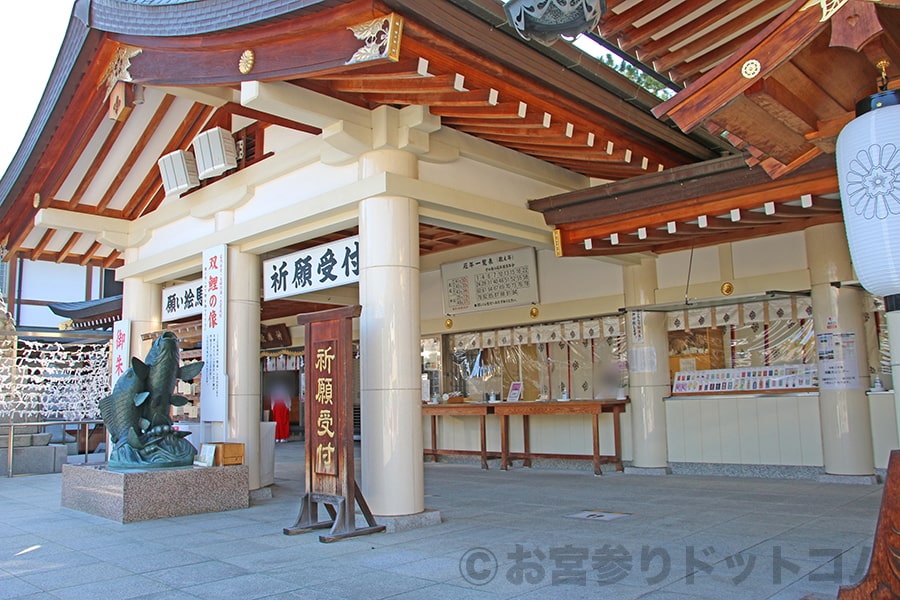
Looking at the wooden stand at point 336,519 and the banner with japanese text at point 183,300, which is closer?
the wooden stand at point 336,519

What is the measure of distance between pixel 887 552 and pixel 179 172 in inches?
335

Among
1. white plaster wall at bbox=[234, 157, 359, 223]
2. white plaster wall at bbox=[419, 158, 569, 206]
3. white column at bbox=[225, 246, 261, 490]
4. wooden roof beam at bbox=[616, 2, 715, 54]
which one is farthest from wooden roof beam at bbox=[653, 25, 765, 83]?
white column at bbox=[225, 246, 261, 490]

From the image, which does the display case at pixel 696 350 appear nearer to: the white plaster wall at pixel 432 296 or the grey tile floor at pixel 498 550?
the grey tile floor at pixel 498 550

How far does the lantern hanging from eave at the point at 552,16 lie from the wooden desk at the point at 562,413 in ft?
20.9

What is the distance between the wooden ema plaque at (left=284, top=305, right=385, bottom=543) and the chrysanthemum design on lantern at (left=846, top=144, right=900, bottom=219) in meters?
3.76

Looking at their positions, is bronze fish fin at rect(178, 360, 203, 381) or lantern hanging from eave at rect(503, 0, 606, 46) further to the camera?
bronze fish fin at rect(178, 360, 203, 381)

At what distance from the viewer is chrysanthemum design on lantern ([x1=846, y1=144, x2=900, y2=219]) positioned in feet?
11.3

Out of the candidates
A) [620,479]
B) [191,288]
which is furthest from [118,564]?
[620,479]

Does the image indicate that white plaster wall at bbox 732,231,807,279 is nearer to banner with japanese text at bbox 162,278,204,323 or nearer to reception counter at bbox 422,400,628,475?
reception counter at bbox 422,400,628,475

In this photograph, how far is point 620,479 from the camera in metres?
9.12

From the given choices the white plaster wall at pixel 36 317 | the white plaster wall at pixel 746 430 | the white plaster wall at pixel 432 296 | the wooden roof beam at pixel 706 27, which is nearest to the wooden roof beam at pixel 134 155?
the white plaster wall at pixel 432 296

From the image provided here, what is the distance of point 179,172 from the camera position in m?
8.99

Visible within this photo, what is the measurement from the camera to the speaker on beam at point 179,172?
8.95 meters

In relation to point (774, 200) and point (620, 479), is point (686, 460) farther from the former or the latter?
point (774, 200)
